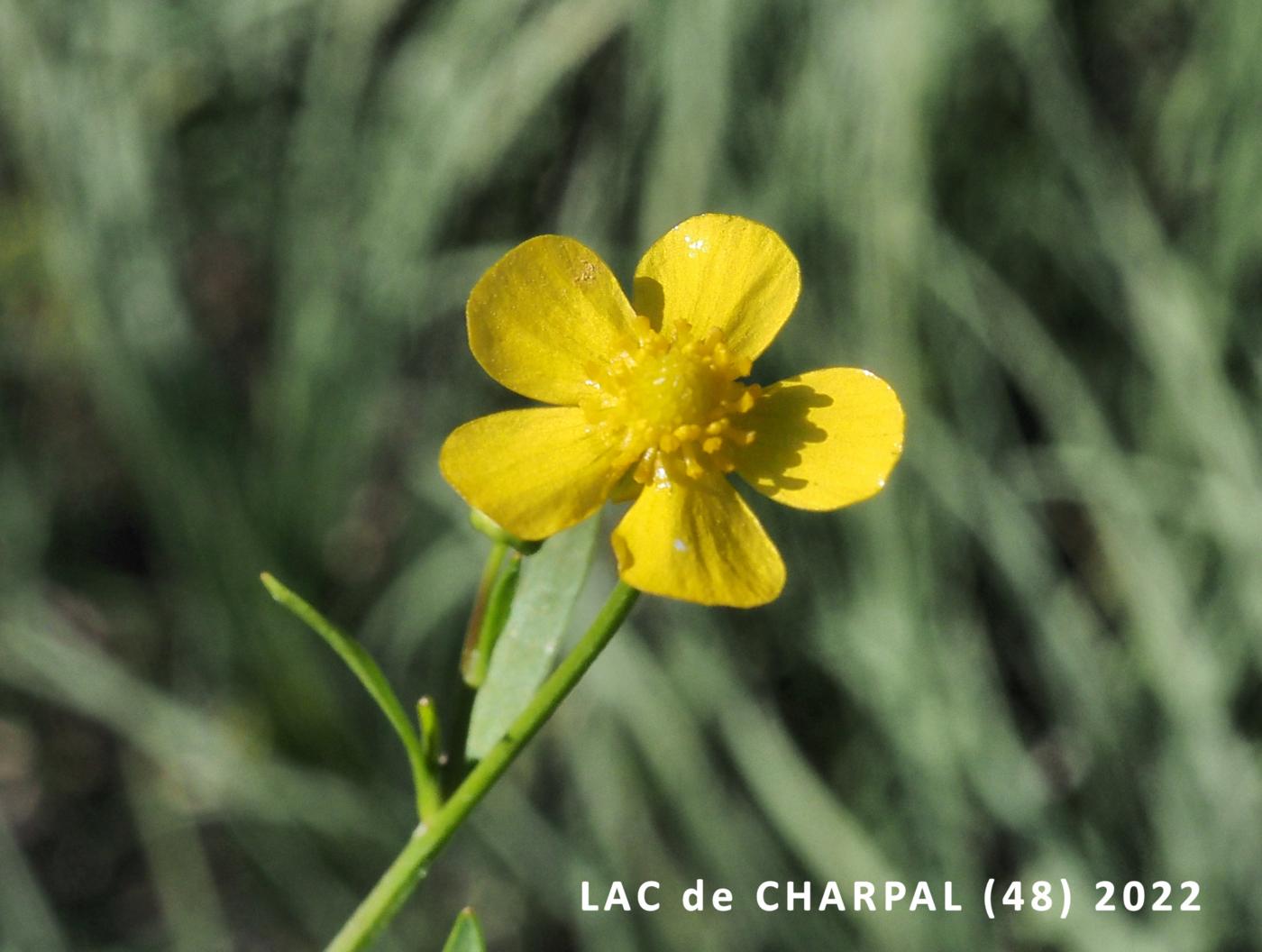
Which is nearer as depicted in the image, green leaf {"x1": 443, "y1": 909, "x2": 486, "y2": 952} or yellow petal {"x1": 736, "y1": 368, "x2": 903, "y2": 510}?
green leaf {"x1": 443, "y1": 909, "x2": 486, "y2": 952}

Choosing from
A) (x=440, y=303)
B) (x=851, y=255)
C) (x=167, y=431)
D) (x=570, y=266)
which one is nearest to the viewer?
(x=570, y=266)

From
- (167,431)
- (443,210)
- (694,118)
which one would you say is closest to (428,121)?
(443,210)

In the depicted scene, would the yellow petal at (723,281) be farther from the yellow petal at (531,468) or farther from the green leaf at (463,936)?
the green leaf at (463,936)

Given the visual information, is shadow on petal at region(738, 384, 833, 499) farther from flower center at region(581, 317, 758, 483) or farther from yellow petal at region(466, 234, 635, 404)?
yellow petal at region(466, 234, 635, 404)

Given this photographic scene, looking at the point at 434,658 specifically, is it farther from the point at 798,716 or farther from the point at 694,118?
the point at 694,118

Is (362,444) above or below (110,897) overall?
above

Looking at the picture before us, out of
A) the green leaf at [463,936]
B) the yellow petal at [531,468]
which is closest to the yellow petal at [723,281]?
the yellow petal at [531,468]

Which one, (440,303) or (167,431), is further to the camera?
(440,303)

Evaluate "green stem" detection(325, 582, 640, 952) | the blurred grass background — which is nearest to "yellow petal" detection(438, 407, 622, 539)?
"green stem" detection(325, 582, 640, 952)
